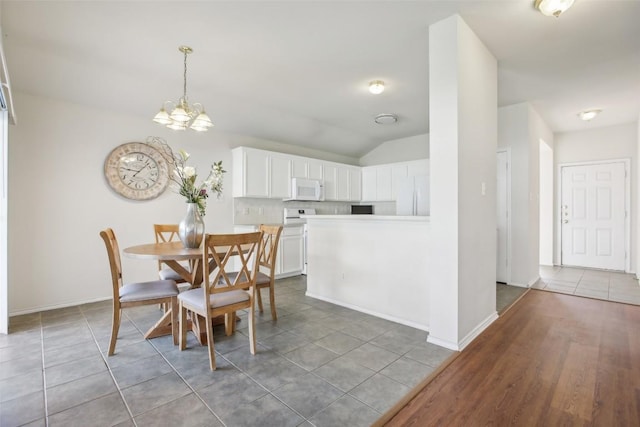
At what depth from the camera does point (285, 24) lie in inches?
95.7

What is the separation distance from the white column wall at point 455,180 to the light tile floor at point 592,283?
2415mm

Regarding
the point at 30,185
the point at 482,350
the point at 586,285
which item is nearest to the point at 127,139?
the point at 30,185

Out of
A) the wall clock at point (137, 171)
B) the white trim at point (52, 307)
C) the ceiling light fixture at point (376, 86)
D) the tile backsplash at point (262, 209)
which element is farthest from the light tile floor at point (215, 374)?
the ceiling light fixture at point (376, 86)

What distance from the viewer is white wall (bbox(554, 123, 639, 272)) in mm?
5101

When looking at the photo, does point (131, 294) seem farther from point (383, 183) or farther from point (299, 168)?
point (383, 183)

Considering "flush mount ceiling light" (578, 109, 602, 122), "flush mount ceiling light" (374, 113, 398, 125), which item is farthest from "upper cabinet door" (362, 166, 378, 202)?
"flush mount ceiling light" (578, 109, 602, 122)

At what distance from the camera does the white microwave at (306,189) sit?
5290 mm

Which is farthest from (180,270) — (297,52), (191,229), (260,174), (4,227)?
(260,174)

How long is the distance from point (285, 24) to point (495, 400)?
9.82 feet

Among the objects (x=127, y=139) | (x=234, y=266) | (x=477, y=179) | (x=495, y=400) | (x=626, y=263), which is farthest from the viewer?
(x=626, y=263)

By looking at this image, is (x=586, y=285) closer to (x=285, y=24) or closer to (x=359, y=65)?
(x=359, y=65)

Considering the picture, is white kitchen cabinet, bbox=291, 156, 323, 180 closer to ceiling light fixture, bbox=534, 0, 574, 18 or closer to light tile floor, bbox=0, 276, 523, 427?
light tile floor, bbox=0, 276, 523, 427

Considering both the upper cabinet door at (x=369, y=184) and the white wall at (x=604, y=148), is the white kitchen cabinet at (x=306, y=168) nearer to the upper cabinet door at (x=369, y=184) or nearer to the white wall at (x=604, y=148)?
the upper cabinet door at (x=369, y=184)

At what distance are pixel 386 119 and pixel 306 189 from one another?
1798 mm
